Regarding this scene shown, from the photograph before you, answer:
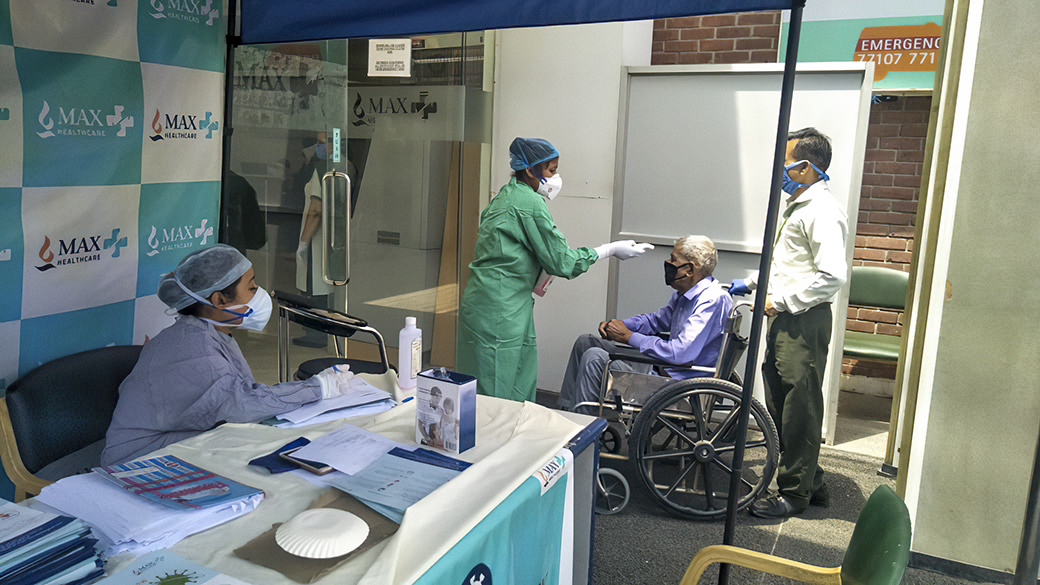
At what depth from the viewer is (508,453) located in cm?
162

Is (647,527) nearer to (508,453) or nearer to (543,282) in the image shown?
(543,282)

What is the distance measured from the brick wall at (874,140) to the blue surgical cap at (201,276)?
339cm

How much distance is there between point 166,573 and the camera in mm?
1098

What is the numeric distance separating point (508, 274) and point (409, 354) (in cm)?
125

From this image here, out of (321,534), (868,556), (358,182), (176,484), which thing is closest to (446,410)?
(321,534)

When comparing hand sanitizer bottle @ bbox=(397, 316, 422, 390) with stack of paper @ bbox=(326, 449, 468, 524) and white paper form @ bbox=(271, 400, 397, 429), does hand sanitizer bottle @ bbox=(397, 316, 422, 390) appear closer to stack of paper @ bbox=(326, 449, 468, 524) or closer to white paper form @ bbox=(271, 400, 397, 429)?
white paper form @ bbox=(271, 400, 397, 429)

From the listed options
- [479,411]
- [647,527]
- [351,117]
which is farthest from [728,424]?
[351,117]

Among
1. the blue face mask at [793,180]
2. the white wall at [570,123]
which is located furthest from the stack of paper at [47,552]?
the white wall at [570,123]

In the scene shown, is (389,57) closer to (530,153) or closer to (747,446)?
(530,153)

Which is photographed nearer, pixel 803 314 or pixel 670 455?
pixel 670 455

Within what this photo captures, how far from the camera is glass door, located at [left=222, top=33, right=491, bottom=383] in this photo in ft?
10.5

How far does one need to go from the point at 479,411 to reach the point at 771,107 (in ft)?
8.80

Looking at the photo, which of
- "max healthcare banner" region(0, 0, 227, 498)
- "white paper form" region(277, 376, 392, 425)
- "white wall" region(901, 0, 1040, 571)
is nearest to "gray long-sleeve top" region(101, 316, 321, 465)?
"white paper form" region(277, 376, 392, 425)

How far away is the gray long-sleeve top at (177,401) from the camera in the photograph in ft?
5.70
